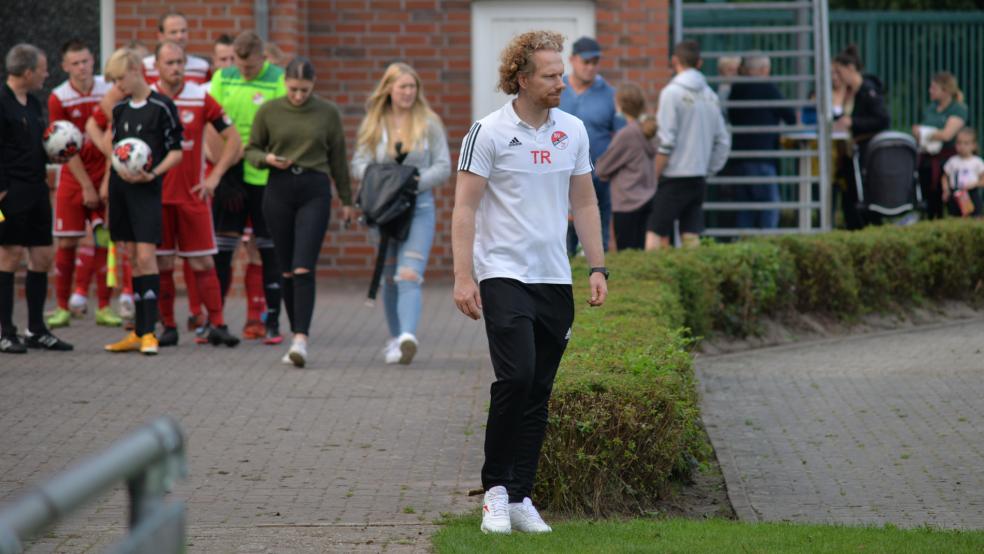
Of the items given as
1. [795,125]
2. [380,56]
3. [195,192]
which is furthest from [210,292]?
[795,125]

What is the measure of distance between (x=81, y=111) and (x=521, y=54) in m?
6.11

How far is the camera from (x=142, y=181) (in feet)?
31.8

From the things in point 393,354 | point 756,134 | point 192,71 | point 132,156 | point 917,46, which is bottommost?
point 393,354

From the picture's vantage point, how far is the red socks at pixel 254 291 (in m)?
10.9

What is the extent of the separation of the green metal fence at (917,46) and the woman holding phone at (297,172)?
31.5 feet

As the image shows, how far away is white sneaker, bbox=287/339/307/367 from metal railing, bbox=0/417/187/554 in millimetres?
6864

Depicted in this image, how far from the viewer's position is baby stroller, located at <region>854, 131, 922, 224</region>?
14609 millimetres

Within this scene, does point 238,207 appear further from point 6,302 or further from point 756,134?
point 756,134

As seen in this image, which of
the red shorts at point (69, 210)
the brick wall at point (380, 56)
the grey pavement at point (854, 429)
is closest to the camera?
the grey pavement at point (854, 429)

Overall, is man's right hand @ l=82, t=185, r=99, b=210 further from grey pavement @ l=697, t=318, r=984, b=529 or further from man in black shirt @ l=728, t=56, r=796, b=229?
man in black shirt @ l=728, t=56, r=796, b=229

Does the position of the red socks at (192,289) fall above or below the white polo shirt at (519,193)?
below

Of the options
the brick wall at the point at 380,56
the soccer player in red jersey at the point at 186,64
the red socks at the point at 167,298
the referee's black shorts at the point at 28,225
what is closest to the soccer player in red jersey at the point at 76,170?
the soccer player in red jersey at the point at 186,64

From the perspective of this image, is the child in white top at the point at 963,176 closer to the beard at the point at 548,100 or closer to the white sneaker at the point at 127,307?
the white sneaker at the point at 127,307

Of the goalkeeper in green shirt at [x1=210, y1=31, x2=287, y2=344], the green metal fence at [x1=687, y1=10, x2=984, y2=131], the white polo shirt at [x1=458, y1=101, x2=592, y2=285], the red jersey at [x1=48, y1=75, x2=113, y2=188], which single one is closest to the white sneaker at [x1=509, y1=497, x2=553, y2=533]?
the white polo shirt at [x1=458, y1=101, x2=592, y2=285]
